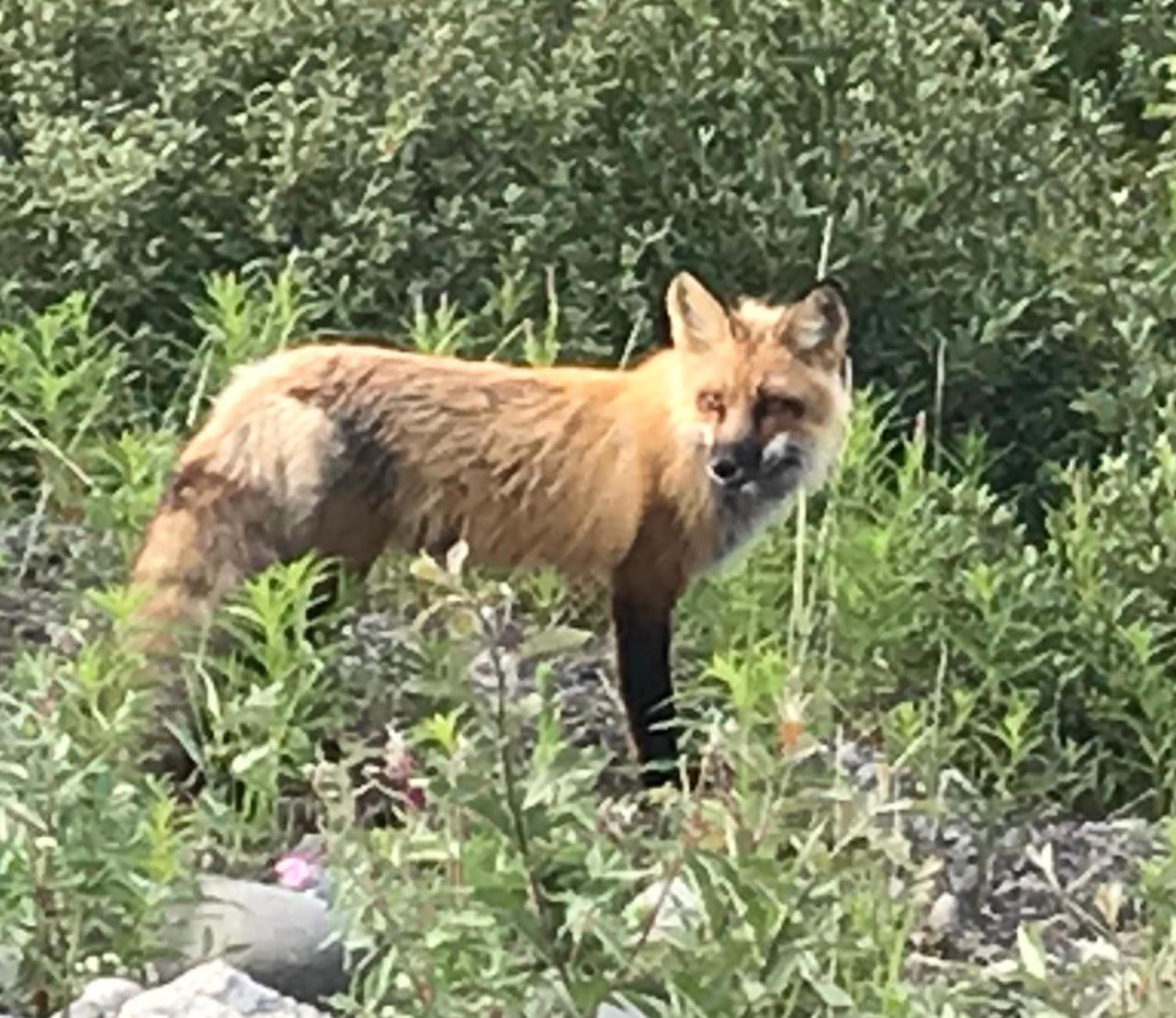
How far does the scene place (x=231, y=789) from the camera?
200 inches

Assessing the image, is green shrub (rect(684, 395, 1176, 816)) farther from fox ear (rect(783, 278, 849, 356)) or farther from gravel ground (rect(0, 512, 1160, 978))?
fox ear (rect(783, 278, 849, 356))

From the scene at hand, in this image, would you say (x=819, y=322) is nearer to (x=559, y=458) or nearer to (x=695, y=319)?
(x=695, y=319)

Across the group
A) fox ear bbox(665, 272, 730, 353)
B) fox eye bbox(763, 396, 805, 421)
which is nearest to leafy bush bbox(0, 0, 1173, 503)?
fox ear bbox(665, 272, 730, 353)

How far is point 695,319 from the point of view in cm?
614

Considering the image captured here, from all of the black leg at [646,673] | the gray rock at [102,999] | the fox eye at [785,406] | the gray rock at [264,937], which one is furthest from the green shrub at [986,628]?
the gray rock at [102,999]

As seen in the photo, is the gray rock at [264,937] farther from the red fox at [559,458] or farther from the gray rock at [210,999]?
the red fox at [559,458]

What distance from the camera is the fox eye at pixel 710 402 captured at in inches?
237

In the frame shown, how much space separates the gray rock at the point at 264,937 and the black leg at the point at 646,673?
5.15 feet

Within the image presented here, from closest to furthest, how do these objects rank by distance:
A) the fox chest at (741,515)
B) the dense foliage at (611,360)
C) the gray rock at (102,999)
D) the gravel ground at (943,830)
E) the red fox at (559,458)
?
the dense foliage at (611,360), the gray rock at (102,999), the gravel ground at (943,830), the red fox at (559,458), the fox chest at (741,515)

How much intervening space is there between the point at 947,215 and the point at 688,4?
1.01 metres

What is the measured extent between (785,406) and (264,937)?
7.41ft

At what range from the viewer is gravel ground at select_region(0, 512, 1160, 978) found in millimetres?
4961

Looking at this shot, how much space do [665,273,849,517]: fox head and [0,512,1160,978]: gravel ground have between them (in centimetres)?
63

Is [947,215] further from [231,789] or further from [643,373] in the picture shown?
[231,789]
